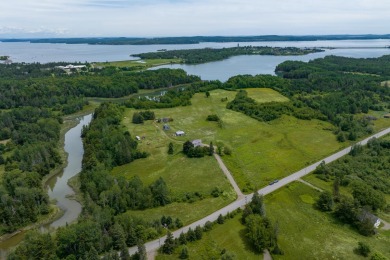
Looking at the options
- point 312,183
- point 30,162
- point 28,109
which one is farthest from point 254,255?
point 28,109

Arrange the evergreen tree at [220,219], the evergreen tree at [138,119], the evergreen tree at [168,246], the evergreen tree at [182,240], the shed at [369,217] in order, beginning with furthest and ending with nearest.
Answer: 1. the evergreen tree at [138,119]
2. the evergreen tree at [220,219]
3. the shed at [369,217]
4. the evergreen tree at [182,240]
5. the evergreen tree at [168,246]

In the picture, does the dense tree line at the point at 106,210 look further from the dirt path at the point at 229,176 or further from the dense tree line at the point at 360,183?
the dense tree line at the point at 360,183

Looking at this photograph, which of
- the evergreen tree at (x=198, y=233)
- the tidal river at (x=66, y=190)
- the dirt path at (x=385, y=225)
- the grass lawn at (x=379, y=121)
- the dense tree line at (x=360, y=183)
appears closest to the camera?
the evergreen tree at (x=198, y=233)

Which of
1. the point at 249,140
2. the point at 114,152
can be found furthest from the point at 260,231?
the point at 249,140

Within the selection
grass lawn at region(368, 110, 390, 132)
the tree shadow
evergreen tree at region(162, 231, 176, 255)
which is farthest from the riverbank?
grass lawn at region(368, 110, 390, 132)

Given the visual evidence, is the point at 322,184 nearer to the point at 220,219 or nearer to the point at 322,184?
the point at 322,184

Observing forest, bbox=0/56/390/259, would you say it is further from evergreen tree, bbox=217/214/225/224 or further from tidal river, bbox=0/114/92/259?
evergreen tree, bbox=217/214/225/224

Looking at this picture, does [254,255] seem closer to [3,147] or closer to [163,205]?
[163,205]

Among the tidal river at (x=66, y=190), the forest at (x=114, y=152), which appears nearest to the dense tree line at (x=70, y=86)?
the forest at (x=114, y=152)
